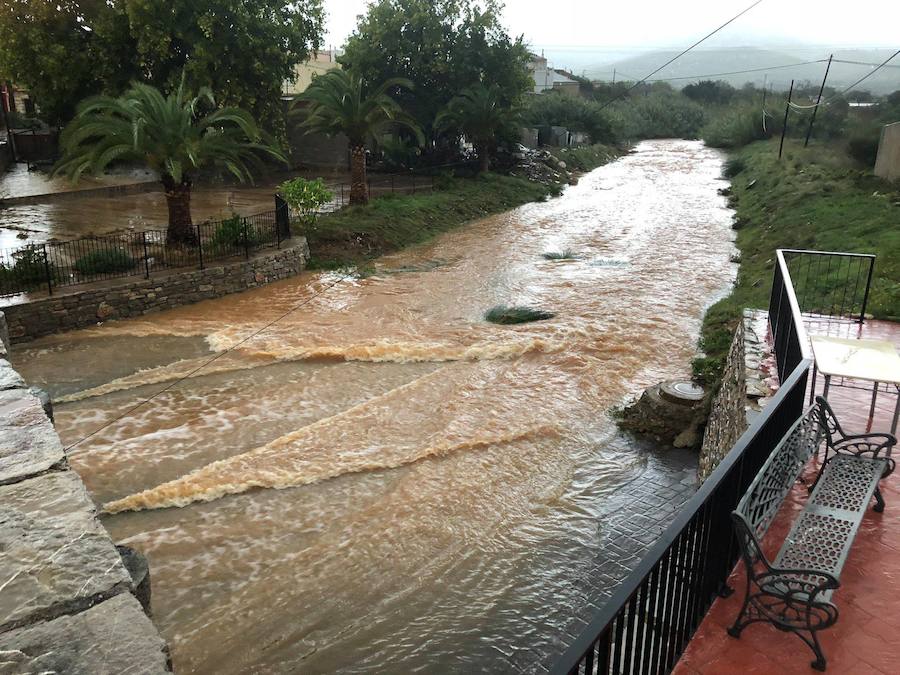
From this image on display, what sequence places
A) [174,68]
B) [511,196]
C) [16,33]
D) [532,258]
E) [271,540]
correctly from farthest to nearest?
1. [511,196]
2. [174,68]
3. [16,33]
4. [532,258]
5. [271,540]

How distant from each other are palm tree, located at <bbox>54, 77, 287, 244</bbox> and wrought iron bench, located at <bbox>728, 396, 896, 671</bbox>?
49.3ft

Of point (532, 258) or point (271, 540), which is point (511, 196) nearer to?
point (532, 258)

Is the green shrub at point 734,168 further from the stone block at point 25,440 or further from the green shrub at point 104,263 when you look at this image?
the stone block at point 25,440

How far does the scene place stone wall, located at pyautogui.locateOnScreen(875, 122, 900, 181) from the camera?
2195cm

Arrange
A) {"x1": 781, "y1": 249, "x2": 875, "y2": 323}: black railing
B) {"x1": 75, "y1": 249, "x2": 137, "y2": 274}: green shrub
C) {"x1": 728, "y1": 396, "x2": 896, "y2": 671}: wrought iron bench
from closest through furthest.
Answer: {"x1": 728, "y1": 396, "x2": 896, "y2": 671}: wrought iron bench
{"x1": 781, "y1": 249, "x2": 875, "y2": 323}: black railing
{"x1": 75, "y1": 249, "x2": 137, "y2": 274}: green shrub

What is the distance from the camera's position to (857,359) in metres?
5.86

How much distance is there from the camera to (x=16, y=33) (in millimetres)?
24688

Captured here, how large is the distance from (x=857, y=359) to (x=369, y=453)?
6.19 metres

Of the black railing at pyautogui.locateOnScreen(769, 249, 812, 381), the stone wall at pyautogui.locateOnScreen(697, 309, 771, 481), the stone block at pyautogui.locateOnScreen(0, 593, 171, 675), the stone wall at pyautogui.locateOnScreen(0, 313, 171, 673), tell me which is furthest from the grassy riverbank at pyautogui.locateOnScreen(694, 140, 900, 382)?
the stone block at pyautogui.locateOnScreen(0, 593, 171, 675)

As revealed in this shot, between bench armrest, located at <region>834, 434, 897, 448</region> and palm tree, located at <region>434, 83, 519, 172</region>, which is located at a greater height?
palm tree, located at <region>434, 83, 519, 172</region>

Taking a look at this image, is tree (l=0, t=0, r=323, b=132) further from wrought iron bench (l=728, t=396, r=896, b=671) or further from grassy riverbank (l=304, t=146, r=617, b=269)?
wrought iron bench (l=728, t=396, r=896, b=671)

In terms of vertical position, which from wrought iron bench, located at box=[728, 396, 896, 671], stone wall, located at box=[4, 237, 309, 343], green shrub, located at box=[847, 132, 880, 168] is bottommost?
stone wall, located at box=[4, 237, 309, 343]

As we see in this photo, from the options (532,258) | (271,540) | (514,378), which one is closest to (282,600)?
(271,540)

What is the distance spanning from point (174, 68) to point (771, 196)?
2287 cm
